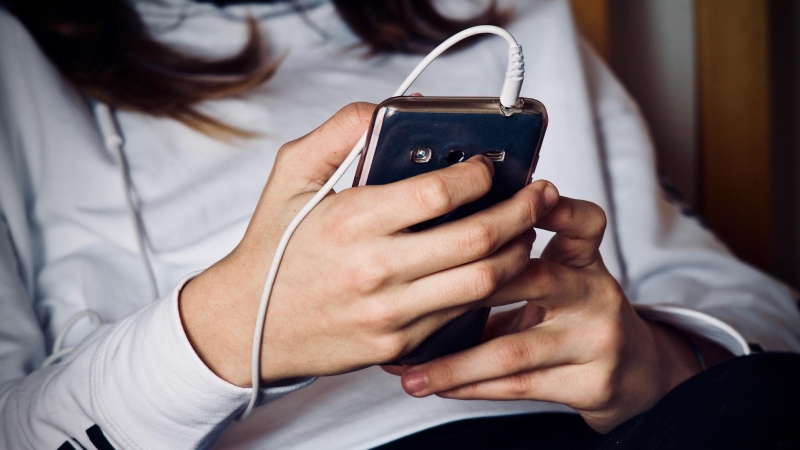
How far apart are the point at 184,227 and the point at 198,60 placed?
24 centimetres

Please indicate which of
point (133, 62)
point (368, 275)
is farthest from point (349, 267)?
point (133, 62)

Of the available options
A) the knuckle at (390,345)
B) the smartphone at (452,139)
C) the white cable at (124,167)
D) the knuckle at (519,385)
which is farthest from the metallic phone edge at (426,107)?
the white cable at (124,167)

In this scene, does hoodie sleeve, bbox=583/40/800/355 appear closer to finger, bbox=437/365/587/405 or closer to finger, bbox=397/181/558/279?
finger, bbox=437/365/587/405

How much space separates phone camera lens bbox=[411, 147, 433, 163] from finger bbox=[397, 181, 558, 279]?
0.17 feet

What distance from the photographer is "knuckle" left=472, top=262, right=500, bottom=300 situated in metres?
0.40

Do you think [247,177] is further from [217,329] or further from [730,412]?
[730,412]

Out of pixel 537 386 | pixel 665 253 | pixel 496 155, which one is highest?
pixel 496 155

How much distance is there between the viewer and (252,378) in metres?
0.45

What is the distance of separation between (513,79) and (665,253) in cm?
56

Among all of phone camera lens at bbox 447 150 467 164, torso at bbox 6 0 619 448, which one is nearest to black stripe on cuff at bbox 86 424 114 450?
torso at bbox 6 0 619 448

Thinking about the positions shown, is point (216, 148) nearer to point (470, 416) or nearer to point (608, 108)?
point (470, 416)

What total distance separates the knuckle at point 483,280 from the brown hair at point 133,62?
0.46 m

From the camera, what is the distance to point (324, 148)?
1.38 ft

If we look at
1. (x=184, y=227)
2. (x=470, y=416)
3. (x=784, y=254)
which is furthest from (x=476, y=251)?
(x=784, y=254)
